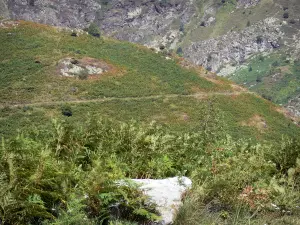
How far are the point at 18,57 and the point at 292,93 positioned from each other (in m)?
149

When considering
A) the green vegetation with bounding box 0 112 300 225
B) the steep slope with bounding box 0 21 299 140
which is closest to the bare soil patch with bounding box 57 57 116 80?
the steep slope with bounding box 0 21 299 140

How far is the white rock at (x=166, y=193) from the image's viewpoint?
504cm

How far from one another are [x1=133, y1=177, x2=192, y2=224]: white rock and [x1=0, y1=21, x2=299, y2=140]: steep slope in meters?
43.4

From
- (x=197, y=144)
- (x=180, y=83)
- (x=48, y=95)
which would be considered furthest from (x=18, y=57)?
(x=197, y=144)

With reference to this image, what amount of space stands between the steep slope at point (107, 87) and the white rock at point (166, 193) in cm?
4343

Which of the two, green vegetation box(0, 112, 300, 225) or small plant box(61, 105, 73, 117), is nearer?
green vegetation box(0, 112, 300, 225)

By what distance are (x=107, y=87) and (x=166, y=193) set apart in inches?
2279

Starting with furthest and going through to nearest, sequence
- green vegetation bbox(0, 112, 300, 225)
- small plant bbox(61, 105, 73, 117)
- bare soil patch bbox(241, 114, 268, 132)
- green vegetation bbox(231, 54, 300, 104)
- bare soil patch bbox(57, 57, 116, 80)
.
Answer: green vegetation bbox(231, 54, 300, 104) < bare soil patch bbox(57, 57, 116, 80) < bare soil patch bbox(241, 114, 268, 132) < small plant bbox(61, 105, 73, 117) < green vegetation bbox(0, 112, 300, 225)

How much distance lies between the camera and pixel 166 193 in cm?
551

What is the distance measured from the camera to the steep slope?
54.6 metres

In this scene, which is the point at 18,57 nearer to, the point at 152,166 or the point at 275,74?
the point at 152,166

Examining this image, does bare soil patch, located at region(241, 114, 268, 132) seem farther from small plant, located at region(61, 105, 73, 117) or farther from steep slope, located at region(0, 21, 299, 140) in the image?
small plant, located at region(61, 105, 73, 117)

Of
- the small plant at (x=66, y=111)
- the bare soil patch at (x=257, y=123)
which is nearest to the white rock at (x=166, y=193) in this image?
the small plant at (x=66, y=111)

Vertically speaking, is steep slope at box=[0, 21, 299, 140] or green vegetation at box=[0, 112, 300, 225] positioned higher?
green vegetation at box=[0, 112, 300, 225]
